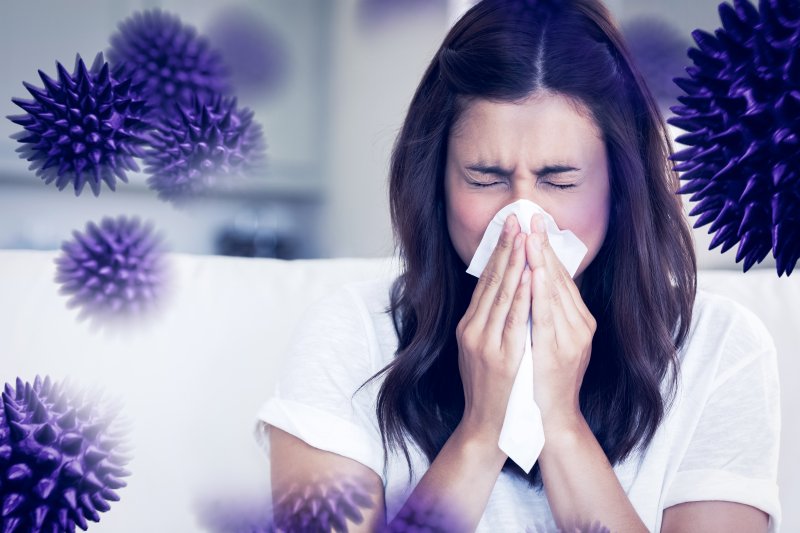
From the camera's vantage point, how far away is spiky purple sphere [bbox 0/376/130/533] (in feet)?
0.59

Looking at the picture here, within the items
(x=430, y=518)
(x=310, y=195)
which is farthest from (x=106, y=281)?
(x=310, y=195)

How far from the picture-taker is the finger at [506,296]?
51cm

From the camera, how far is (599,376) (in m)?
0.65

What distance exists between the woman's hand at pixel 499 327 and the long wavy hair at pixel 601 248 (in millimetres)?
115

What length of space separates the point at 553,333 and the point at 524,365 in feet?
0.10

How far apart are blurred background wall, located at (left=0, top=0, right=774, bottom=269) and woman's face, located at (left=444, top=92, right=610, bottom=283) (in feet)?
0.28

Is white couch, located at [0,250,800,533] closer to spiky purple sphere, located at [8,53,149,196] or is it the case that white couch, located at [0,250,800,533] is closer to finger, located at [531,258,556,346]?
finger, located at [531,258,556,346]

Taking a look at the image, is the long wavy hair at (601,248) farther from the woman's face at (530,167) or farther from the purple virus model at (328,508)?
the purple virus model at (328,508)

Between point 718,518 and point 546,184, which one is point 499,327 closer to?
point 546,184

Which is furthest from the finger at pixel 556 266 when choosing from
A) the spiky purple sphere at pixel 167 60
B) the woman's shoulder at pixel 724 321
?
the spiky purple sphere at pixel 167 60

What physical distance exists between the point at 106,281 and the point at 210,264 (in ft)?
2.15

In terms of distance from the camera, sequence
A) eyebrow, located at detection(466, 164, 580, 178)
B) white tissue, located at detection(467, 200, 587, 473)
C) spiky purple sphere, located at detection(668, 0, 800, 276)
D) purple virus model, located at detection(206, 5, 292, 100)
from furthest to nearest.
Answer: eyebrow, located at detection(466, 164, 580, 178) → white tissue, located at detection(467, 200, 587, 473) → purple virus model, located at detection(206, 5, 292, 100) → spiky purple sphere, located at detection(668, 0, 800, 276)

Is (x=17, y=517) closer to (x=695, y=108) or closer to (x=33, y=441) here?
(x=33, y=441)

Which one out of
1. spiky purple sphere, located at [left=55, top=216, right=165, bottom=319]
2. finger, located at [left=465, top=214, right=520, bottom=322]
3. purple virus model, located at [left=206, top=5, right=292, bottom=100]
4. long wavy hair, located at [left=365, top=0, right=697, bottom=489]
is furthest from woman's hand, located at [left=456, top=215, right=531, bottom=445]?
→ spiky purple sphere, located at [left=55, top=216, right=165, bottom=319]
